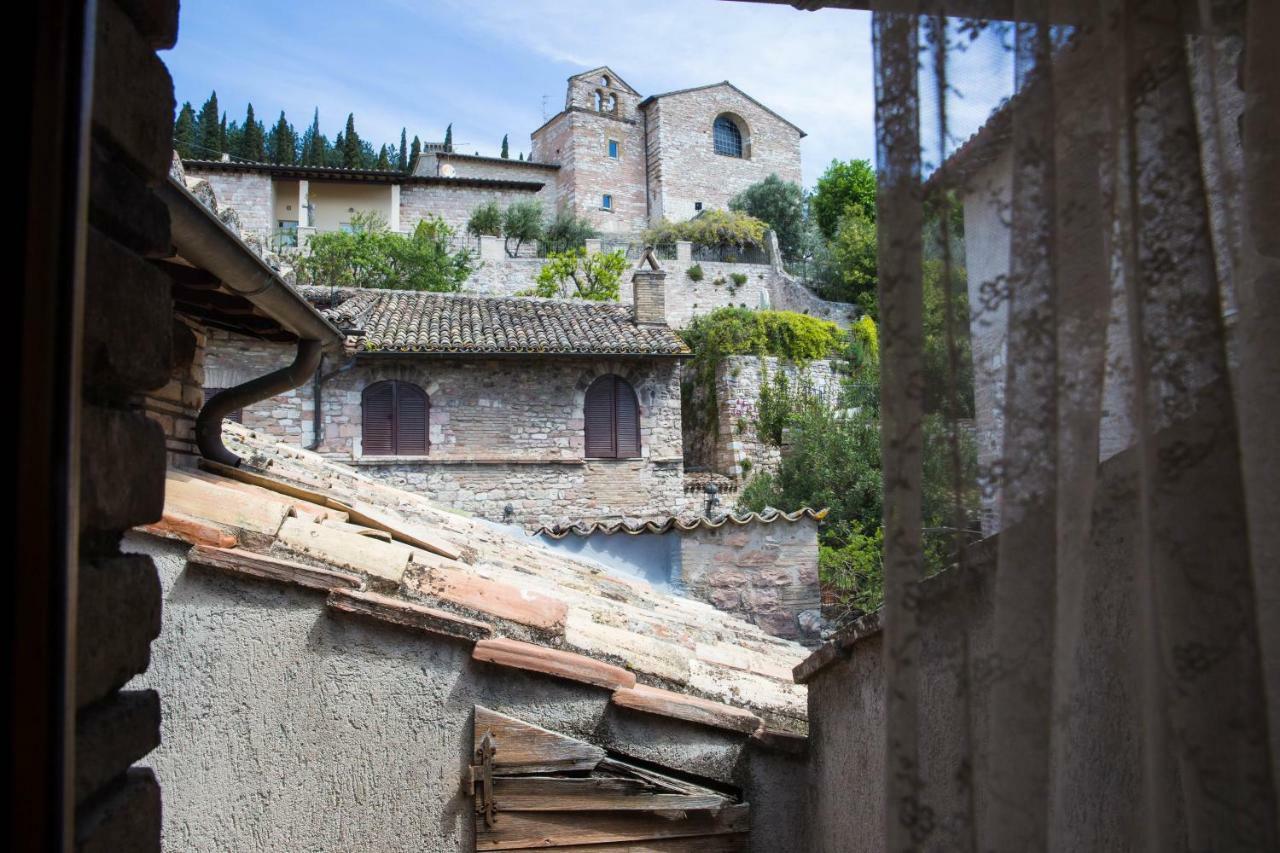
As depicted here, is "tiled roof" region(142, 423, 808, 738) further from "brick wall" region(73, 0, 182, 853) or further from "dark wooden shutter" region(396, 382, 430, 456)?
"dark wooden shutter" region(396, 382, 430, 456)

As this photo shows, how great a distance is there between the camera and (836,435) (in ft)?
60.7

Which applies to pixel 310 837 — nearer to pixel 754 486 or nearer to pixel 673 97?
pixel 754 486

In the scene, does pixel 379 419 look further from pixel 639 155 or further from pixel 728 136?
pixel 728 136

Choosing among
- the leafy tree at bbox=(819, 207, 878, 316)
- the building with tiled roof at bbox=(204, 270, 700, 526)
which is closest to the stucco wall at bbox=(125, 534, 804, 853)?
the building with tiled roof at bbox=(204, 270, 700, 526)

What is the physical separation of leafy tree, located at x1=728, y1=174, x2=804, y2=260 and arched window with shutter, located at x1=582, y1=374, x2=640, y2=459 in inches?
798

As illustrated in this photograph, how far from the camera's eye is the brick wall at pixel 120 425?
132 cm

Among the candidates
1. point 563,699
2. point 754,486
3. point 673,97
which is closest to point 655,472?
point 754,486

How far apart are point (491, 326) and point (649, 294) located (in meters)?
2.97

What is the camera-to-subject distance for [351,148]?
149ft

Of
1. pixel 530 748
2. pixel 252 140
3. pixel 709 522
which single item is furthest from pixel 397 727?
pixel 252 140

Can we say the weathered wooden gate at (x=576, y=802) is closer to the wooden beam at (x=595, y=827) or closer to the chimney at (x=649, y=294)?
the wooden beam at (x=595, y=827)

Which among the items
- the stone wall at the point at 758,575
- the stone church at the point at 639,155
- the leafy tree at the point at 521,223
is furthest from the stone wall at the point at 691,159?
the stone wall at the point at 758,575

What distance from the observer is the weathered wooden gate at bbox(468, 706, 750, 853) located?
327cm

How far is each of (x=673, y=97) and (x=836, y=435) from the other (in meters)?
25.7
